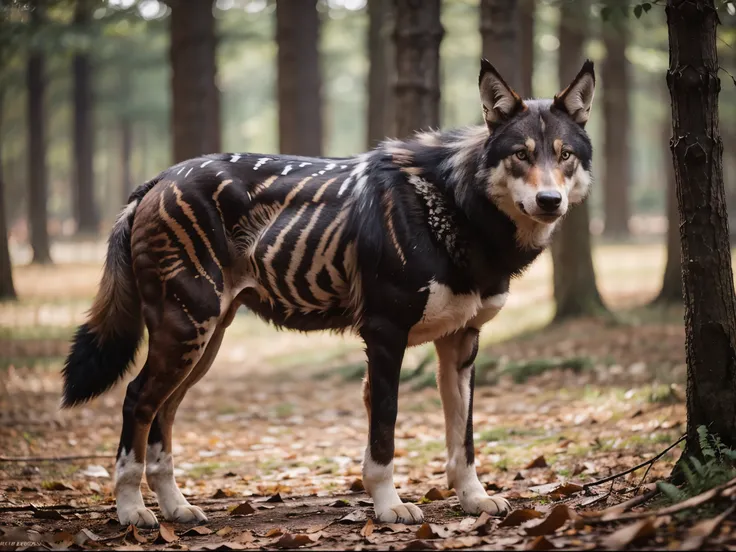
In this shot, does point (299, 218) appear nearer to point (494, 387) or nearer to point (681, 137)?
point (681, 137)

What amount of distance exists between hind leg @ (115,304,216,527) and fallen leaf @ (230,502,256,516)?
0.53 metres

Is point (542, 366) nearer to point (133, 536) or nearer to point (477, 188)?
point (477, 188)

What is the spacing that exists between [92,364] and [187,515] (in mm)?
1259

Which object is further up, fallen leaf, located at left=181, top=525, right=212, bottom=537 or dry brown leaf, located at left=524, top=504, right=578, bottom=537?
dry brown leaf, located at left=524, top=504, right=578, bottom=537

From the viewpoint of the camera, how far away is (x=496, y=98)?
521cm

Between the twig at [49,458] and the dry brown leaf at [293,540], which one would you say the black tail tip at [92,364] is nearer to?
the twig at [49,458]

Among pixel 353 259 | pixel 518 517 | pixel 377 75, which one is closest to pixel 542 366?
pixel 353 259

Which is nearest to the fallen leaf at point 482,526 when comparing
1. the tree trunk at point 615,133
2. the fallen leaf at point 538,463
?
the fallen leaf at point 538,463

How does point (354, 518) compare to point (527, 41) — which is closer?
point (354, 518)

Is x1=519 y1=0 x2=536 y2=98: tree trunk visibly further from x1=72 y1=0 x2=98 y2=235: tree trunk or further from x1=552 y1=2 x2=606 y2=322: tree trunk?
x1=72 y1=0 x2=98 y2=235: tree trunk

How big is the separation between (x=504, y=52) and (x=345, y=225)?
5679mm

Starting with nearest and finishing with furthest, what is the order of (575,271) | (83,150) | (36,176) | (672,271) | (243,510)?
(243,510) < (575,271) < (672,271) < (36,176) < (83,150)

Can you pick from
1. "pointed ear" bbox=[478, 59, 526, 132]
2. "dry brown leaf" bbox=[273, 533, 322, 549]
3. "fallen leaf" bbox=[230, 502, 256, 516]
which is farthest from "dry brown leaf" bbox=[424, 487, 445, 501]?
"pointed ear" bbox=[478, 59, 526, 132]

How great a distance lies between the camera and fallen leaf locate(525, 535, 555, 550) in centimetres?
387
